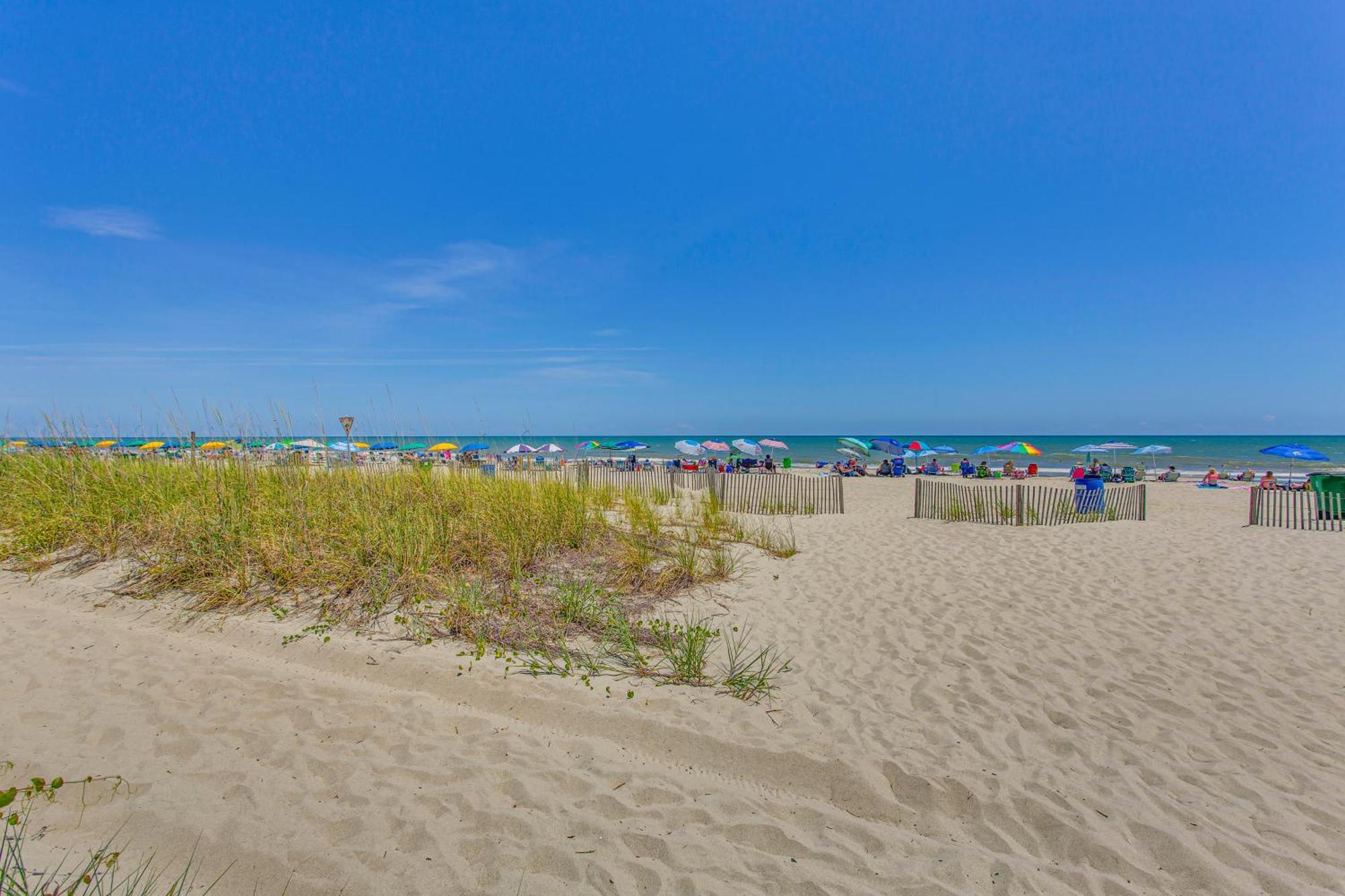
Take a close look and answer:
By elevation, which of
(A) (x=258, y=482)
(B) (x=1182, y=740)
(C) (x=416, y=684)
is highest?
(A) (x=258, y=482)

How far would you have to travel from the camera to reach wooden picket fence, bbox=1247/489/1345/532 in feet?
37.4

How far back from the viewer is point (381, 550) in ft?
21.0

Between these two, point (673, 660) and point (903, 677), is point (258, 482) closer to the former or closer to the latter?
point (673, 660)

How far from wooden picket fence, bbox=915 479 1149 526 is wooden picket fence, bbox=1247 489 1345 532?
1.90 meters

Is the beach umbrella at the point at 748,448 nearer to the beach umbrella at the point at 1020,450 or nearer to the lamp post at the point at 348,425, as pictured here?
the beach umbrella at the point at 1020,450

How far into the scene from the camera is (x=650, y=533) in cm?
864

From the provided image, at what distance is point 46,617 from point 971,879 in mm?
7841

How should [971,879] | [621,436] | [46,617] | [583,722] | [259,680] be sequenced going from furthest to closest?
[621,436] < [46,617] < [259,680] < [583,722] < [971,879]

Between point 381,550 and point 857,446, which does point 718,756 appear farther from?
point 857,446

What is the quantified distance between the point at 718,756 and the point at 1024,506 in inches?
424

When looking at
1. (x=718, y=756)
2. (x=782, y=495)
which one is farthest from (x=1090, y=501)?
(x=718, y=756)

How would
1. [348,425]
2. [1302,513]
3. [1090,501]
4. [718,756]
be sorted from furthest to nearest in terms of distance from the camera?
[1090,501]
[1302,513]
[348,425]
[718,756]

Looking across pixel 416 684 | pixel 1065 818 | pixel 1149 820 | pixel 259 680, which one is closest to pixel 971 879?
pixel 1065 818

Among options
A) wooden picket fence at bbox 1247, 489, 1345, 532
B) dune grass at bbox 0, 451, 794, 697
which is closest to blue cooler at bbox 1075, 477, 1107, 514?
wooden picket fence at bbox 1247, 489, 1345, 532
